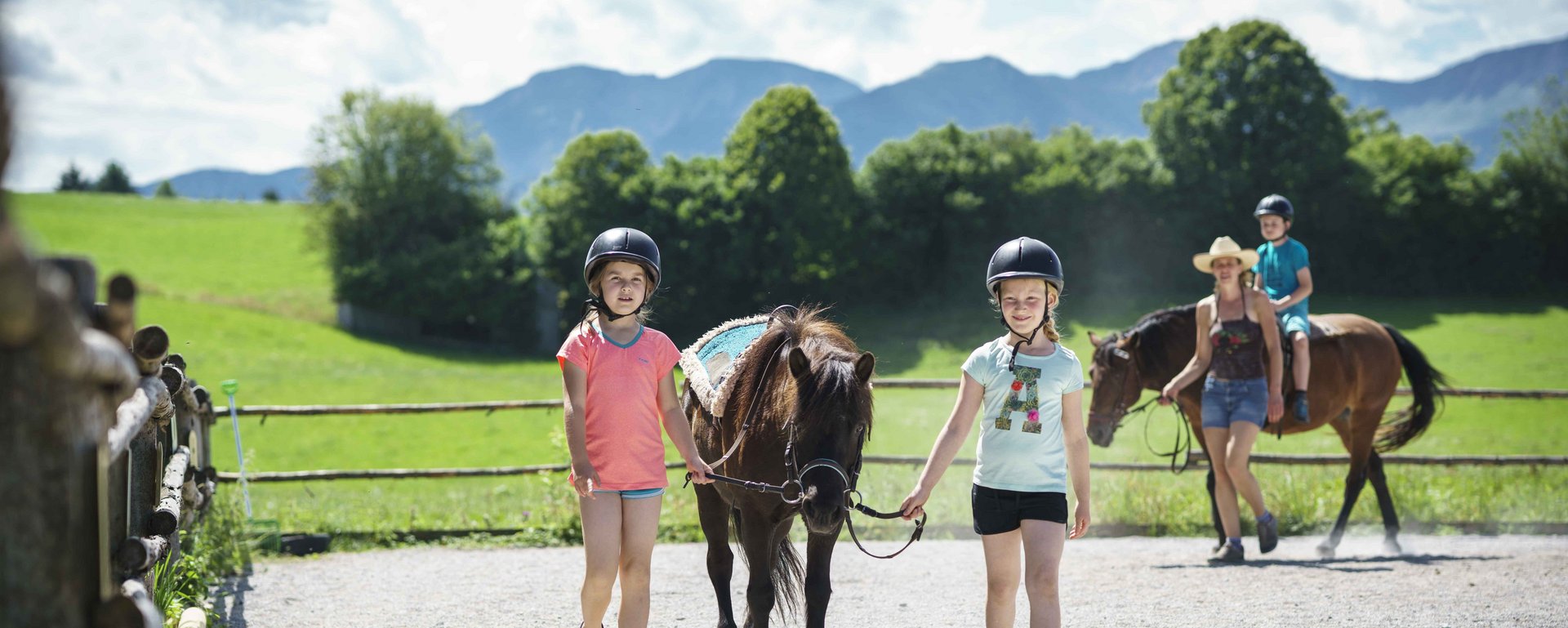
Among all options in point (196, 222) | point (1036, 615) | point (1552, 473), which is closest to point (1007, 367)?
point (1036, 615)

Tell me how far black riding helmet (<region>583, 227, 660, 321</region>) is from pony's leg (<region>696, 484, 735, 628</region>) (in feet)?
4.37

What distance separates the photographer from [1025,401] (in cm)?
361

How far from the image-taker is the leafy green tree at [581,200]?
30797mm

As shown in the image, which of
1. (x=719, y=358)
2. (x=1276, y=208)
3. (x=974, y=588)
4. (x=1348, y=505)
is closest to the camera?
(x=719, y=358)

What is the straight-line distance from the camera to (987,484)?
364 cm

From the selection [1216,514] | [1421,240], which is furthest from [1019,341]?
[1421,240]

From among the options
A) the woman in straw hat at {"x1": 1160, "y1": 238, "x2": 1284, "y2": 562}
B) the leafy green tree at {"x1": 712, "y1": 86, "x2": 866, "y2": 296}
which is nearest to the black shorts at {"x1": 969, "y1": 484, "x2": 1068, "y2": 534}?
the woman in straw hat at {"x1": 1160, "y1": 238, "x2": 1284, "y2": 562}

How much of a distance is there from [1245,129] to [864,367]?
29.0 meters

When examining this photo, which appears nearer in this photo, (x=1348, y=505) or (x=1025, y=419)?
(x=1025, y=419)

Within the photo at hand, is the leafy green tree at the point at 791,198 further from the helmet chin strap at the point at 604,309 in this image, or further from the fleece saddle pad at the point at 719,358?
the helmet chin strap at the point at 604,309

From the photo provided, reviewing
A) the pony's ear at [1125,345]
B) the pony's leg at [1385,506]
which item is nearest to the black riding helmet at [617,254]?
the pony's ear at [1125,345]

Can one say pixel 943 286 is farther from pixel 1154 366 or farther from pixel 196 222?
pixel 196 222

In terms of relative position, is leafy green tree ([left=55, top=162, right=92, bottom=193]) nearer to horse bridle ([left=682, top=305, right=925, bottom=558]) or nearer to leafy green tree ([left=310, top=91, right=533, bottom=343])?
leafy green tree ([left=310, top=91, right=533, bottom=343])

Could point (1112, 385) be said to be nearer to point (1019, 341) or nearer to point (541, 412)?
point (1019, 341)
